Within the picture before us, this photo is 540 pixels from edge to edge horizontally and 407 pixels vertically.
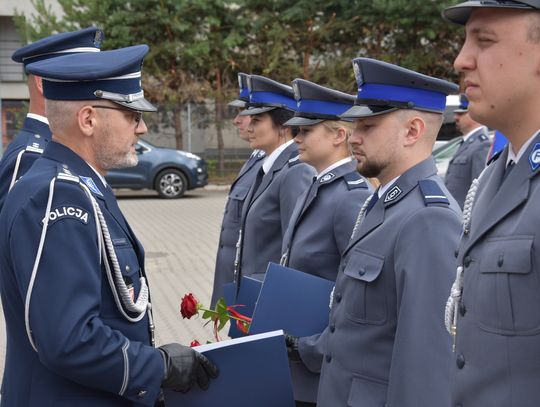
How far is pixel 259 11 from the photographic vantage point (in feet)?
72.4

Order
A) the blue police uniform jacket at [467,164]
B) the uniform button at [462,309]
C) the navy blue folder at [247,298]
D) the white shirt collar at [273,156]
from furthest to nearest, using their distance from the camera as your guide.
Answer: the blue police uniform jacket at [467,164] < the white shirt collar at [273,156] < the navy blue folder at [247,298] < the uniform button at [462,309]

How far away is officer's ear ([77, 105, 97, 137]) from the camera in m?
2.55

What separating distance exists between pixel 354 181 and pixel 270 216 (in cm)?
85

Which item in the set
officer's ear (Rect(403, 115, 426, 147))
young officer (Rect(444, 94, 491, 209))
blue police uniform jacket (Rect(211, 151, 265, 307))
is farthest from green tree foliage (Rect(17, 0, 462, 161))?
officer's ear (Rect(403, 115, 426, 147))

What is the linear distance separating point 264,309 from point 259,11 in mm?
19630

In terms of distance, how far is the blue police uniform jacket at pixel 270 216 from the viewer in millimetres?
4402

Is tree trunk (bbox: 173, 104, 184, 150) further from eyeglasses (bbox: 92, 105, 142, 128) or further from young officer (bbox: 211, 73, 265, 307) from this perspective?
eyeglasses (bbox: 92, 105, 142, 128)

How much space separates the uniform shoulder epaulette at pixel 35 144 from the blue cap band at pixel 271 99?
50.9 inches

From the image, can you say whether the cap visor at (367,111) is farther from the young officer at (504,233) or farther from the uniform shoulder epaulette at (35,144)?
the uniform shoulder epaulette at (35,144)

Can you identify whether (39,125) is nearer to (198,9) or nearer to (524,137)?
(524,137)

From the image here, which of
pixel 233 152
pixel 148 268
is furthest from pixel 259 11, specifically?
pixel 148 268

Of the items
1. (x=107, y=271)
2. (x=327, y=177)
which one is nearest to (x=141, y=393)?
(x=107, y=271)

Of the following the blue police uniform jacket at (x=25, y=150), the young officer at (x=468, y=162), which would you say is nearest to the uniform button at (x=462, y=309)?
the blue police uniform jacket at (x=25, y=150)

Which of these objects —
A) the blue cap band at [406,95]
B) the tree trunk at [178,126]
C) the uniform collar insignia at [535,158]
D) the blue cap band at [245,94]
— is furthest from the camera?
the tree trunk at [178,126]
